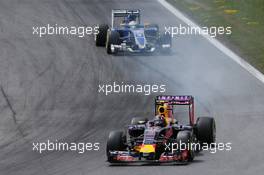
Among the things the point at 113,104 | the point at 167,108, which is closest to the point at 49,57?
the point at 113,104

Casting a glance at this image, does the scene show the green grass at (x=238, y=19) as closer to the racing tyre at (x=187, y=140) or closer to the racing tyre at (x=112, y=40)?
the racing tyre at (x=112, y=40)

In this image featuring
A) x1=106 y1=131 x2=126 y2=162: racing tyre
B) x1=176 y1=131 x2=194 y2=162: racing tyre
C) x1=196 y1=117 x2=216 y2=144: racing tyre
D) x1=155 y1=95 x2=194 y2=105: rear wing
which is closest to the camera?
x1=176 y1=131 x2=194 y2=162: racing tyre

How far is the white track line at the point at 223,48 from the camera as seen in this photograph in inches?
1301

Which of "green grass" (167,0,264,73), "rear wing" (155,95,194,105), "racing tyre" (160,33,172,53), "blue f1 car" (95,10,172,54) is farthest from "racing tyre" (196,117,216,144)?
"racing tyre" (160,33,172,53)

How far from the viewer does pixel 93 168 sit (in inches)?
892

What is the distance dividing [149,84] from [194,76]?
1748 mm

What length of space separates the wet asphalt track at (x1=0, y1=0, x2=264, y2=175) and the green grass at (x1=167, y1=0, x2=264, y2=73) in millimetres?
875

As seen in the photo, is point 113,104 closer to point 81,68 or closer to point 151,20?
point 81,68

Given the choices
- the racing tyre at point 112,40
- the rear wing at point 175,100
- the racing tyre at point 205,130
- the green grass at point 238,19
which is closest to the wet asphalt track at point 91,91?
the racing tyre at point 112,40

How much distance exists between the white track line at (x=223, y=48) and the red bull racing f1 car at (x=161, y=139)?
805cm

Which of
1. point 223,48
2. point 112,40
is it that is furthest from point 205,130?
point 223,48

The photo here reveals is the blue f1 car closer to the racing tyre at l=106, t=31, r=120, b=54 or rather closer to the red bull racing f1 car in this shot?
the racing tyre at l=106, t=31, r=120, b=54

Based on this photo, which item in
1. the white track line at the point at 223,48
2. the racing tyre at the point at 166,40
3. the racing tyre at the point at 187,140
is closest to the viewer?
the racing tyre at the point at 187,140

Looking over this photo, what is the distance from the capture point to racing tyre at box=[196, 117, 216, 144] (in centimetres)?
2416
